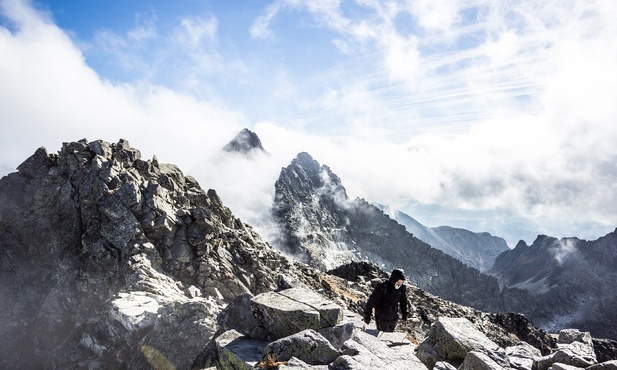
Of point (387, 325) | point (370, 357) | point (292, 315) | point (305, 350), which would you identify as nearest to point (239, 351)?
point (292, 315)

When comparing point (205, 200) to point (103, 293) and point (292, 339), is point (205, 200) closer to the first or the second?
point (103, 293)

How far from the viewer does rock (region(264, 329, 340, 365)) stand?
1187 cm

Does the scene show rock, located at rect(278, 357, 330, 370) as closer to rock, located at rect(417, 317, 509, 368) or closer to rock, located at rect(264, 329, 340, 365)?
rock, located at rect(264, 329, 340, 365)

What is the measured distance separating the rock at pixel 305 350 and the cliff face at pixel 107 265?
25.8 feet

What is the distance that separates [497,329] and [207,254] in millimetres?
63834

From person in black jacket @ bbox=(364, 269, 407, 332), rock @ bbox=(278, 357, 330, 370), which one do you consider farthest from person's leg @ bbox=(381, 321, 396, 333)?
rock @ bbox=(278, 357, 330, 370)

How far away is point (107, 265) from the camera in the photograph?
32.0 meters

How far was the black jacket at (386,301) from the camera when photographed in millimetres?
18609

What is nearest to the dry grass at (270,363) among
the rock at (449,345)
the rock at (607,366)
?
the rock at (449,345)

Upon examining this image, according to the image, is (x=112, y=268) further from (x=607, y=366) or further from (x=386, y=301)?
(x=607, y=366)

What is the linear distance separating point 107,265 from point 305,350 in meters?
27.4

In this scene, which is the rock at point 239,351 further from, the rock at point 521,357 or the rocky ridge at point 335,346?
the rock at point 521,357

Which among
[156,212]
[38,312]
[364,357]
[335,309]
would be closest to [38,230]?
[38,312]

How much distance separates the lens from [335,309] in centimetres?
1524
